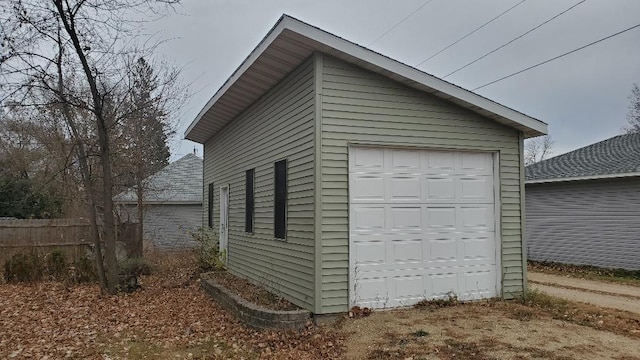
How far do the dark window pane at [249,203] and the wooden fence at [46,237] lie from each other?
5167 millimetres

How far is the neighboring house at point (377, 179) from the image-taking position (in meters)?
6.74

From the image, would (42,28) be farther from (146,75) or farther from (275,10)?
(146,75)

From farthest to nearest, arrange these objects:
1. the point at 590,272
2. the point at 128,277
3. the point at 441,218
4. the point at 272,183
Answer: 1. the point at 590,272
2. the point at 128,277
3. the point at 272,183
4. the point at 441,218

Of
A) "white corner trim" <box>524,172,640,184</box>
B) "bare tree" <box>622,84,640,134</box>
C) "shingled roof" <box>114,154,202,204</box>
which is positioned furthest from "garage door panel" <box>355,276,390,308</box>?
"bare tree" <box>622,84,640,134</box>

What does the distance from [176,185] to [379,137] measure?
17506 mm

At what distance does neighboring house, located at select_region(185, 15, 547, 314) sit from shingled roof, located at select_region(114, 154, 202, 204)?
12646mm

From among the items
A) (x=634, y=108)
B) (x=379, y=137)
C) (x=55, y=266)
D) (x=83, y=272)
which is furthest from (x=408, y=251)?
(x=634, y=108)

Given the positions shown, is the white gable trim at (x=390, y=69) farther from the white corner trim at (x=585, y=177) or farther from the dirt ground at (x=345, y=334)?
the white corner trim at (x=585, y=177)

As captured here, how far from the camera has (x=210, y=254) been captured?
499 inches

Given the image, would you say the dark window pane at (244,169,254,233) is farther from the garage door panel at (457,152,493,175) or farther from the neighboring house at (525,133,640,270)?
the neighboring house at (525,133,640,270)

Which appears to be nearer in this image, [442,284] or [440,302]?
[440,302]

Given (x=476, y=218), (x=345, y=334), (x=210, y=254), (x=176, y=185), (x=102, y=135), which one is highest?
(x=102, y=135)

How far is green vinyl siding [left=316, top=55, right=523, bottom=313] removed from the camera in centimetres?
673

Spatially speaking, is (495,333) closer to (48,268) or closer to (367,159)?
(367,159)
